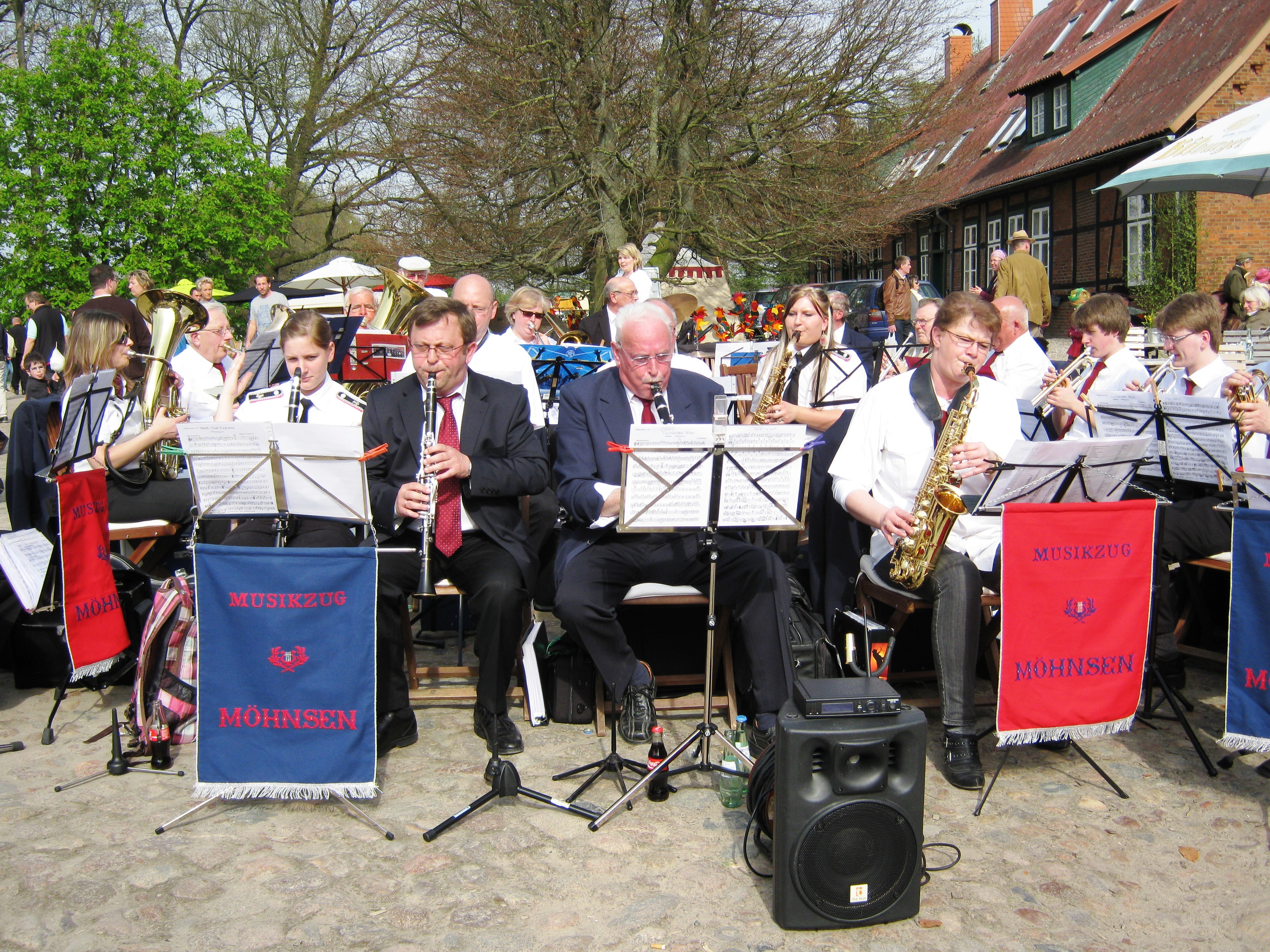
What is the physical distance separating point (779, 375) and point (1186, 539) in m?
2.13

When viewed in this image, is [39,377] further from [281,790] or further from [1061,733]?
[1061,733]

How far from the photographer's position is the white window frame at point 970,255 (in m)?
26.3

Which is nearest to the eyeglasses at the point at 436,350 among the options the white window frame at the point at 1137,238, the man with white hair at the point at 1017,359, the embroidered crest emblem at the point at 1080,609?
the embroidered crest emblem at the point at 1080,609

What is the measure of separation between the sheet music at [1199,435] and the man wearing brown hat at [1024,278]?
850 centimetres

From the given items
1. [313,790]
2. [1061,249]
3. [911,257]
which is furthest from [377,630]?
[911,257]

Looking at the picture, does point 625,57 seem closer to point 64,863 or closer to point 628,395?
point 628,395

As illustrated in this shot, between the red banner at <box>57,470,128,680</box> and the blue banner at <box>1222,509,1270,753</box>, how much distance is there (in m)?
4.47

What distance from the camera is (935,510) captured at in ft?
13.0

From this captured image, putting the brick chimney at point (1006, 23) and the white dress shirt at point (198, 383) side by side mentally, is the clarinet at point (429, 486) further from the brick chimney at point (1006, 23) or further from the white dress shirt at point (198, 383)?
the brick chimney at point (1006, 23)

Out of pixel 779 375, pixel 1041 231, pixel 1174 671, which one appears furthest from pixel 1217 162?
pixel 1041 231

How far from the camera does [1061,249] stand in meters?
22.4

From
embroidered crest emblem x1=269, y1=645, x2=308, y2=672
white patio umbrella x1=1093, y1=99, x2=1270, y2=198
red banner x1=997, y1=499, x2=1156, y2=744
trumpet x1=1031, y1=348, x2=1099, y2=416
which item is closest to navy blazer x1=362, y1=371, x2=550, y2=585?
embroidered crest emblem x1=269, y1=645, x2=308, y2=672

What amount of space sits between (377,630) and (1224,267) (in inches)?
710

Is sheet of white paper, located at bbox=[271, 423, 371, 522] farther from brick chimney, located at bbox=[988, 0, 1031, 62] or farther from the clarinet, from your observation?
brick chimney, located at bbox=[988, 0, 1031, 62]
